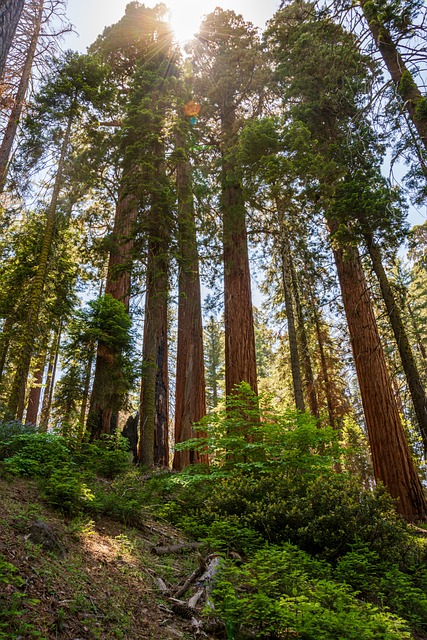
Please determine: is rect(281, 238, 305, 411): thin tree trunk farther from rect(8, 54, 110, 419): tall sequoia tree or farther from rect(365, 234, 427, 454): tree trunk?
rect(8, 54, 110, 419): tall sequoia tree

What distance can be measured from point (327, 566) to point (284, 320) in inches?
479

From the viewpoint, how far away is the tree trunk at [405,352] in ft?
26.6

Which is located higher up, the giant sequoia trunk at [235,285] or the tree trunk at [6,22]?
the giant sequoia trunk at [235,285]

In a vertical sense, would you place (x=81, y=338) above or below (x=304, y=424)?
above

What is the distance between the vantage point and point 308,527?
4.98 metres

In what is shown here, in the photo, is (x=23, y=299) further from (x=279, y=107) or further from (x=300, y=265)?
(x=279, y=107)

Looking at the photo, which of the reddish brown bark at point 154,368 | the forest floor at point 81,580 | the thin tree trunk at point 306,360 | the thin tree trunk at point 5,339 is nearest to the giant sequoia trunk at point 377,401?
the thin tree trunk at point 306,360

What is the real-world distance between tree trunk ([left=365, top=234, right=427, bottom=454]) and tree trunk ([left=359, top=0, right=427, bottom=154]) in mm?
2678

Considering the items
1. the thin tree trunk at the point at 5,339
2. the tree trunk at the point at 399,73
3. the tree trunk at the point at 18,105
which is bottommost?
the thin tree trunk at the point at 5,339

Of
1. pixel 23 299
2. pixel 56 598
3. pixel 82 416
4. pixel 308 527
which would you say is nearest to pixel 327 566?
pixel 308 527

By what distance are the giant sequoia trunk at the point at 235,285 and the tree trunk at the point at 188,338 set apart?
1.05m

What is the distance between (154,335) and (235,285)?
323 cm

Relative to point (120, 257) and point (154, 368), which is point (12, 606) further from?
point (120, 257)

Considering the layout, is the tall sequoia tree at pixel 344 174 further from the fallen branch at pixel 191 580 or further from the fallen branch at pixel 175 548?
the fallen branch at pixel 191 580
